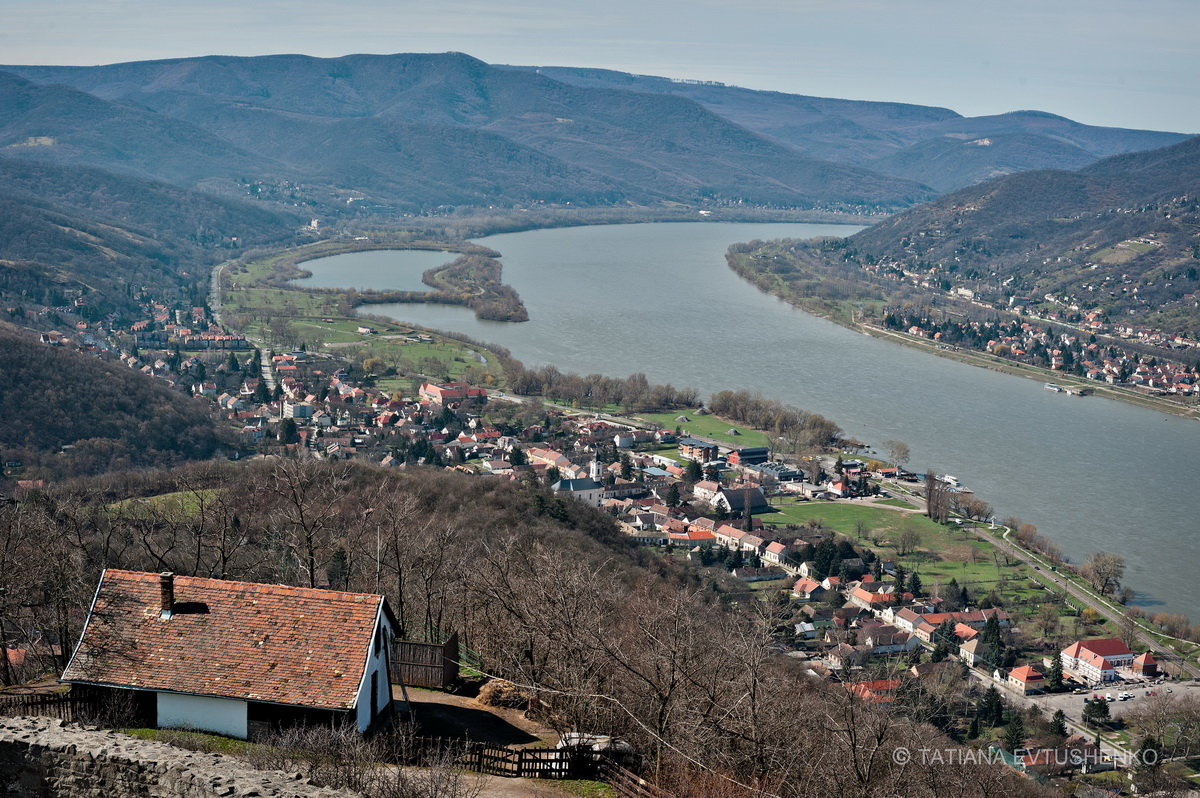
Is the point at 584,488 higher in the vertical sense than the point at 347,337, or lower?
lower

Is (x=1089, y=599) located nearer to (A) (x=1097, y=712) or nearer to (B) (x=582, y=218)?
(A) (x=1097, y=712)

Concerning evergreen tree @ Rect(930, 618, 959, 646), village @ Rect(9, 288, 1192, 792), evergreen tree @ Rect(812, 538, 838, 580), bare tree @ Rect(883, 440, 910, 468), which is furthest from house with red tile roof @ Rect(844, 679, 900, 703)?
bare tree @ Rect(883, 440, 910, 468)

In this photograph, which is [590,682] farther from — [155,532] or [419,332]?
[419,332]

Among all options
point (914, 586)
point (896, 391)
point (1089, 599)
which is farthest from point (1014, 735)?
point (896, 391)

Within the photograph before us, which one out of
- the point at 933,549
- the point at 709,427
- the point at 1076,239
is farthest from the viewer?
the point at 1076,239

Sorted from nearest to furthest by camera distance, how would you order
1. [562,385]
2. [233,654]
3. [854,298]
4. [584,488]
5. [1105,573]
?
[233,654] < [1105,573] < [584,488] < [562,385] < [854,298]

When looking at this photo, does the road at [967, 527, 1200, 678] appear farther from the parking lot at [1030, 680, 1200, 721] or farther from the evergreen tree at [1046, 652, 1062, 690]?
the evergreen tree at [1046, 652, 1062, 690]

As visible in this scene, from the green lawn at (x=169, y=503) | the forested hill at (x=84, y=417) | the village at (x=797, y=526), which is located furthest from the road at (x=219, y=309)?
the green lawn at (x=169, y=503)
